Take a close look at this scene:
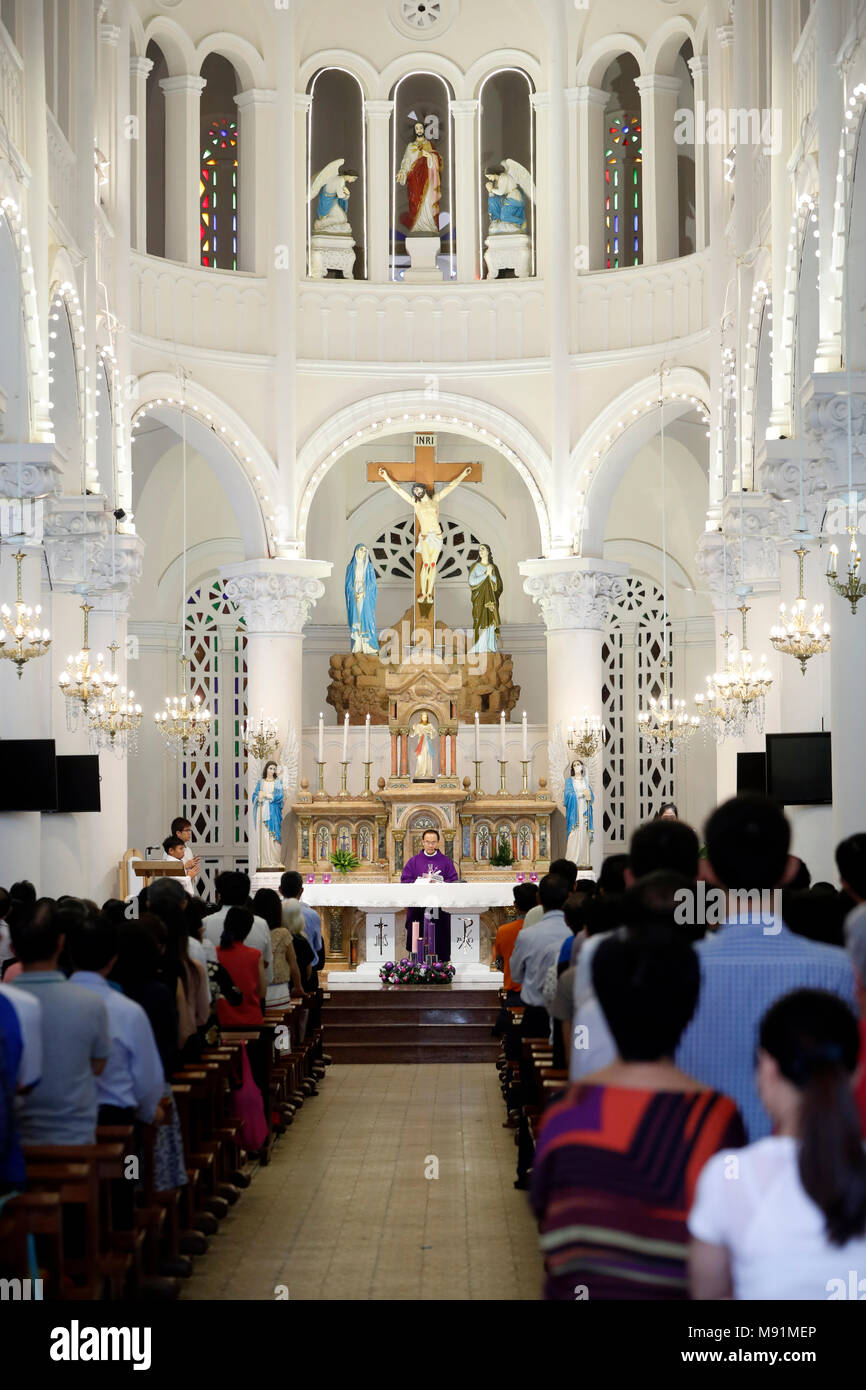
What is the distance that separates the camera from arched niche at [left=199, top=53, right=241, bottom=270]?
76.9 ft

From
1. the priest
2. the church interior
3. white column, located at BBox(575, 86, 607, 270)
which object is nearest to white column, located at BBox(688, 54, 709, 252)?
the church interior

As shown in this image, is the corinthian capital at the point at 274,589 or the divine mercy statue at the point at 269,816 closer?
the divine mercy statue at the point at 269,816

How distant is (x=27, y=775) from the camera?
14305 millimetres

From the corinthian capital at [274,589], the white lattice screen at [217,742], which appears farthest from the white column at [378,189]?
the white lattice screen at [217,742]

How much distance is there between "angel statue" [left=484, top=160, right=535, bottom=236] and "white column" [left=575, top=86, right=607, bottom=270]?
3.06ft

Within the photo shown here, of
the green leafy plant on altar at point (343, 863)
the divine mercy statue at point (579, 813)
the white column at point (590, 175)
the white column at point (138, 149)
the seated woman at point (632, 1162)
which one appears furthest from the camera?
the white column at point (590, 175)

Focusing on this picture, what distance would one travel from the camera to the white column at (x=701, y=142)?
70.7 feet

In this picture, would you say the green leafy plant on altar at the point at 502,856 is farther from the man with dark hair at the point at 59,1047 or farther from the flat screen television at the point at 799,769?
the man with dark hair at the point at 59,1047

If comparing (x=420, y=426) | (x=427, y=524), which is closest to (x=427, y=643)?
(x=427, y=524)

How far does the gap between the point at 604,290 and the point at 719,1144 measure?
2020 centimetres

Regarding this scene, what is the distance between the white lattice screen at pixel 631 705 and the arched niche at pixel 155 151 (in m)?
8.31

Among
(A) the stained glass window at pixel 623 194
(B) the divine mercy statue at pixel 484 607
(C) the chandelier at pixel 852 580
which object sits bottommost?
(C) the chandelier at pixel 852 580

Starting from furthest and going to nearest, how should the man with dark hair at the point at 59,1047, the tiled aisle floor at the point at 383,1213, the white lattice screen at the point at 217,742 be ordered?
the white lattice screen at the point at 217,742 < the tiled aisle floor at the point at 383,1213 < the man with dark hair at the point at 59,1047

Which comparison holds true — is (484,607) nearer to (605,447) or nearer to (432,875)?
(605,447)
